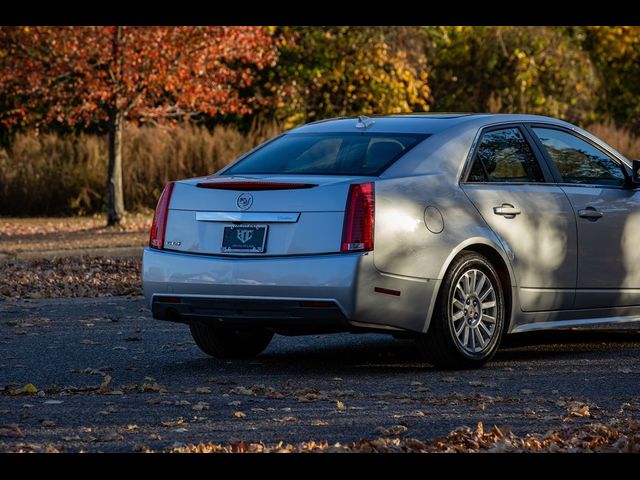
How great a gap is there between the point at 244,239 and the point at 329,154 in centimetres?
94

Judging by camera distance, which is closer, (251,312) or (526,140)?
(251,312)

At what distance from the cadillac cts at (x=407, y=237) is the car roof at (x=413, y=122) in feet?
0.05

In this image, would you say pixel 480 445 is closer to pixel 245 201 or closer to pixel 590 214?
pixel 245 201

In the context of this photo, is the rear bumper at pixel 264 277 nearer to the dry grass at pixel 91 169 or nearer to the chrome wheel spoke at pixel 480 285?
the chrome wheel spoke at pixel 480 285

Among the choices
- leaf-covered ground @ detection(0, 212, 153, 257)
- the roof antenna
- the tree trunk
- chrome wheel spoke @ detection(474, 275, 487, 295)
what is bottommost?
leaf-covered ground @ detection(0, 212, 153, 257)

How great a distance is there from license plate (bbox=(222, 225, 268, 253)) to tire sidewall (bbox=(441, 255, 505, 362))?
1.16m

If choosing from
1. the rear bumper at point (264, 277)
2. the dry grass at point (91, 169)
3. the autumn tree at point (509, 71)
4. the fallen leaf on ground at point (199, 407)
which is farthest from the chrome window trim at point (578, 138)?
the autumn tree at point (509, 71)

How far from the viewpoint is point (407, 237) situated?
28.2ft

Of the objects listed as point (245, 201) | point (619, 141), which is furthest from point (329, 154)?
point (619, 141)

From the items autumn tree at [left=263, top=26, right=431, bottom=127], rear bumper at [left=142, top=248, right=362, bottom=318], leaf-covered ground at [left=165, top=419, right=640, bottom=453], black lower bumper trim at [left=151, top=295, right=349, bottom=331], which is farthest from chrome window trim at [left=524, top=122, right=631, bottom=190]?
autumn tree at [left=263, top=26, right=431, bottom=127]

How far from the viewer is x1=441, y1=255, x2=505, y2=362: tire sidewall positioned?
8805 millimetres

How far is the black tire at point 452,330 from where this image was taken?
8805mm

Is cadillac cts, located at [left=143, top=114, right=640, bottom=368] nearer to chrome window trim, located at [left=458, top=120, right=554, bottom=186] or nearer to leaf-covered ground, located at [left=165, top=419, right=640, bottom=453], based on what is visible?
chrome window trim, located at [left=458, top=120, right=554, bottom=186]
